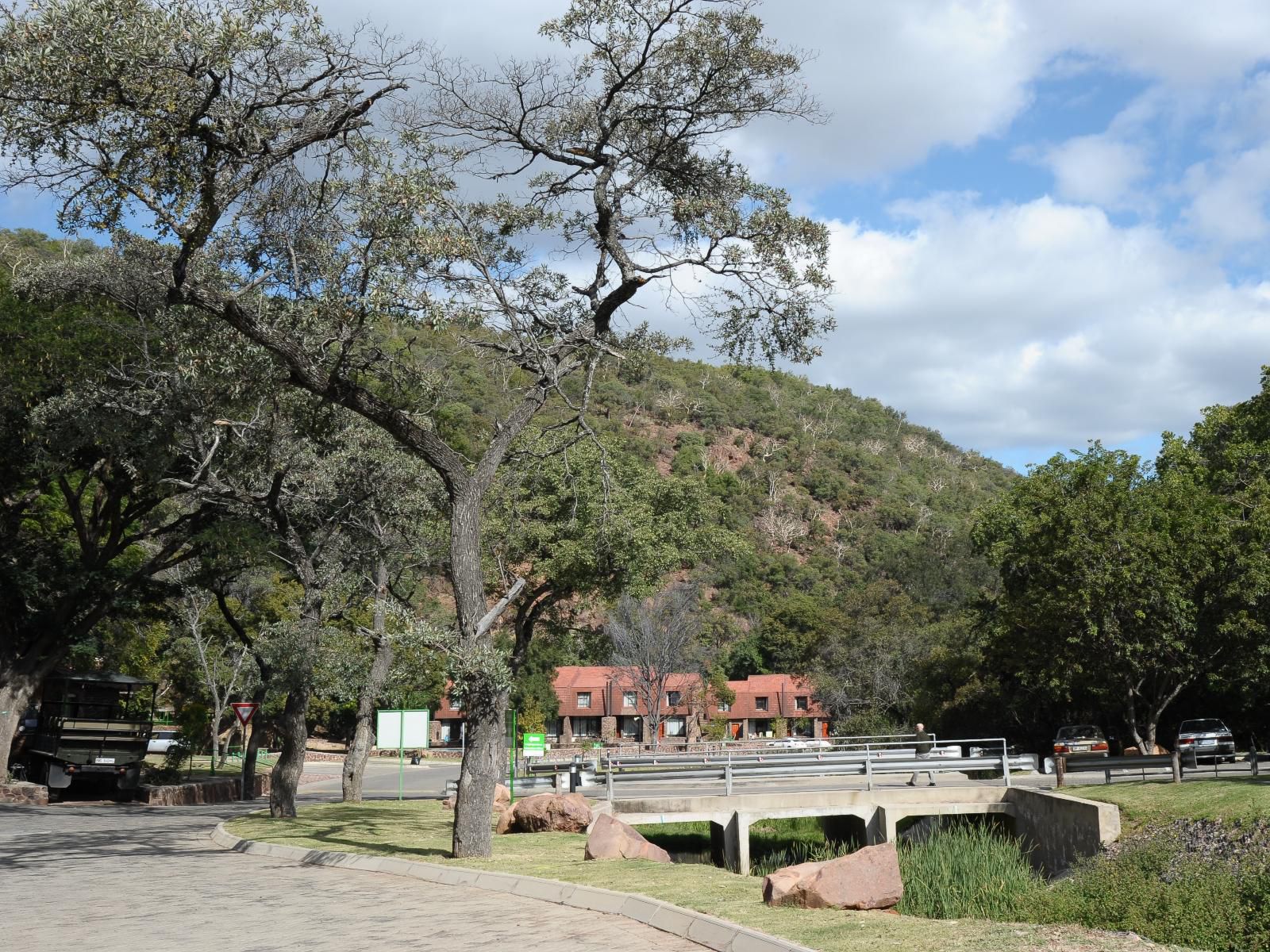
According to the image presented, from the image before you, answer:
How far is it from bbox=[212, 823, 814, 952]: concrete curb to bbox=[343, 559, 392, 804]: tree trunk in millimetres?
7322

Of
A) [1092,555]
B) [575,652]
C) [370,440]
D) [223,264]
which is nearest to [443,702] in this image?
[575,652]

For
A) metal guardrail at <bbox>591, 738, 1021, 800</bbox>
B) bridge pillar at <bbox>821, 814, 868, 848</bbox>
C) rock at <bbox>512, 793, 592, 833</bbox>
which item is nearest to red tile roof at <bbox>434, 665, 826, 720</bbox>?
bridge pillar at <bbox>821, 814, 868, 848</bbox>

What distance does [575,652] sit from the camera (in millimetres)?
34719

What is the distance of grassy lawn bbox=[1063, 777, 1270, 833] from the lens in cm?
1919

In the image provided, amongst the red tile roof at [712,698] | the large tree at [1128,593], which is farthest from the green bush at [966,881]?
the red tile roof at [712,698]

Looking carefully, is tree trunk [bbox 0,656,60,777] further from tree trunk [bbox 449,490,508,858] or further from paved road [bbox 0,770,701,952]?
tree trunk [bbox 449,490,508,858]

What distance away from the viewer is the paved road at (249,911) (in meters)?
8.80

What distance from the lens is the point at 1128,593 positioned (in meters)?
34.2

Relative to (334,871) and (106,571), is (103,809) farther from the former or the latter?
(334,871)

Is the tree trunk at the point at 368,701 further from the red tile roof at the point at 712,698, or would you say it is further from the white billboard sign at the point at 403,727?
the red tile roof at the point at 712,698

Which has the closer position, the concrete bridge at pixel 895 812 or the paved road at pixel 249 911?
the paved road at pixel 249 911

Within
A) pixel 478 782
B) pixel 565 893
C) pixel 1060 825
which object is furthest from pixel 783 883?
pixel 1060 825

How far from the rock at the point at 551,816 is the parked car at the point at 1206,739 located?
60.2ft

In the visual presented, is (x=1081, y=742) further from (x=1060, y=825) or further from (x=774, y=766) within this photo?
(x=1060, y=825)
